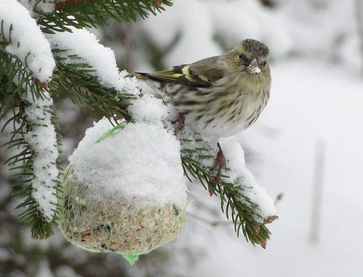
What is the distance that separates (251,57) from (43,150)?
4.35ft

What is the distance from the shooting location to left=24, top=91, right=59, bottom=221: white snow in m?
1.24

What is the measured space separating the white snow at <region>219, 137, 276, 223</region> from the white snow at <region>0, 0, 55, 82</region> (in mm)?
697

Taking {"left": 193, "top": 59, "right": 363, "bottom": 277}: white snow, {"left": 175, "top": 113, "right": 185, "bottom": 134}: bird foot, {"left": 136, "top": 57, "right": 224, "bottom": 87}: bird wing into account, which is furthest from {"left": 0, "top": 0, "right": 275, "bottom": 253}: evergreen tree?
{"left": 193, "top": 59, "right": 363, "bottom": 277}: white snow

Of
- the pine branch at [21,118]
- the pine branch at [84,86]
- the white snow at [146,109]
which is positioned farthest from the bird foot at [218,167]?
the pine branch at [21,118]

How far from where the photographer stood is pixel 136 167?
5.15ft

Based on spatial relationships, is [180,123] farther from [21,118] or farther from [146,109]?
[21,118]

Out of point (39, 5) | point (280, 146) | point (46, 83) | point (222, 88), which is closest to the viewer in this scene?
point (46, 83)

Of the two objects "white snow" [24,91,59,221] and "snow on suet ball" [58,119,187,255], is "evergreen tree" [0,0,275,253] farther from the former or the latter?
"snow on suet ball" [58,119,187,255]

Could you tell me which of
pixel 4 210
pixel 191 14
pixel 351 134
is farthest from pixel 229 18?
pixel 351 134

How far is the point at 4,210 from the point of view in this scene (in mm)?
3123

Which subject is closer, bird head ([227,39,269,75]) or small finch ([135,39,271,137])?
small finch ([135,39,271,137])

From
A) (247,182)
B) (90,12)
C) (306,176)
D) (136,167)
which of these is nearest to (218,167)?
(247,182)

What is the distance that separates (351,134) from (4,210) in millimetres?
4217

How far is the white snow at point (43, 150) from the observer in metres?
1.24
